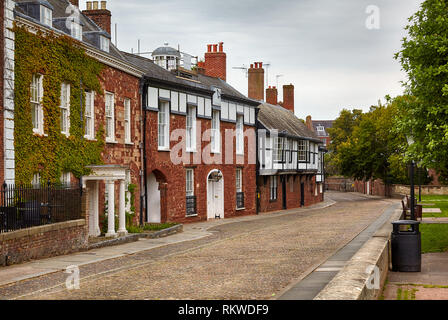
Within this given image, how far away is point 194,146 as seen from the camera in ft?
108

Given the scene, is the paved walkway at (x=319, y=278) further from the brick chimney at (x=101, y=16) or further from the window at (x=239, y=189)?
the window at (x=239, y=189)

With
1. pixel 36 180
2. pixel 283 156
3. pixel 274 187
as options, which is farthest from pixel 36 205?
pixel 283 156

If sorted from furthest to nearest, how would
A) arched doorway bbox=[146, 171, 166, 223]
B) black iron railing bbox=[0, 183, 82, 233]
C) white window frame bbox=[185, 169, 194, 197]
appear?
white window frame bbox=[185, 169, 194, 197], arched doorway bbox=[146, 171, 166, 223], black iron railing bbox=[0, 183, 82, 233]

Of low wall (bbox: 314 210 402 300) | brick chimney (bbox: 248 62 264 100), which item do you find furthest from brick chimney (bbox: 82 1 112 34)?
brick chimney (bbox: 248 62 264 100)

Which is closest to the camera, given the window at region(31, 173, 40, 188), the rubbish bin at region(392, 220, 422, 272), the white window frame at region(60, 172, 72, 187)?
the rubbish bin at region(392, 220, 422, 272)

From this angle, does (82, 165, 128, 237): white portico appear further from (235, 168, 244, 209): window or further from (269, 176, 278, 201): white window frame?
(269, 176, 278, 201): white window frame

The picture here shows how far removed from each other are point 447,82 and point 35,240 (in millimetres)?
11410

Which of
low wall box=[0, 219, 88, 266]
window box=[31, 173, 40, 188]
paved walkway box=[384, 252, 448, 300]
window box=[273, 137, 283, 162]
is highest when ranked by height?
window box=[273, 137, 283, 162]

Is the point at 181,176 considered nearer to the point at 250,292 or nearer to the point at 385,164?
the point at 250,292

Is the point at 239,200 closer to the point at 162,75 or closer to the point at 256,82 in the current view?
the point at 162,75

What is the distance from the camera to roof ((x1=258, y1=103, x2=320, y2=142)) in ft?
148

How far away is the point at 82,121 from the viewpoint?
73.0 ft

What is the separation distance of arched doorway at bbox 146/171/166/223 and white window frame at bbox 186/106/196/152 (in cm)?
275
